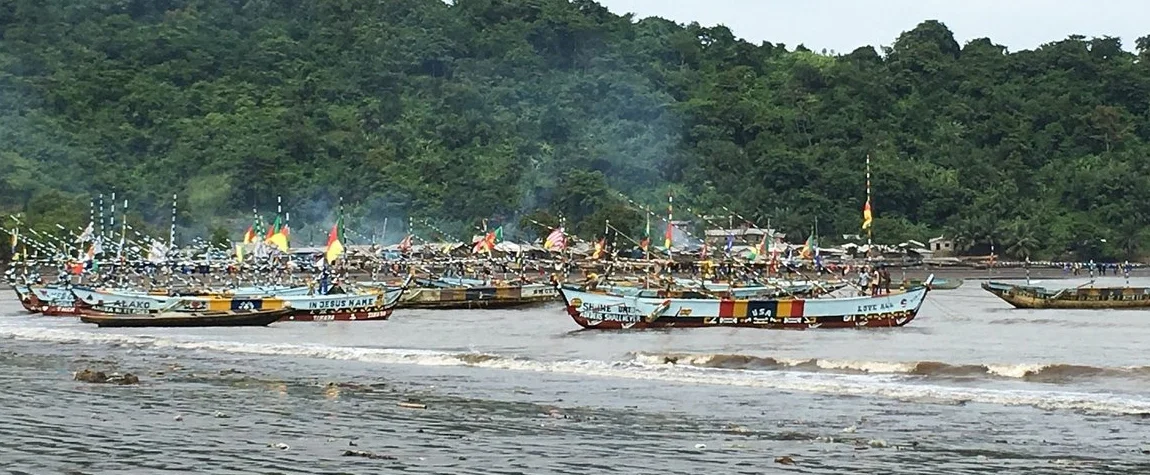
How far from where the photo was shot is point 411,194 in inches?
5103

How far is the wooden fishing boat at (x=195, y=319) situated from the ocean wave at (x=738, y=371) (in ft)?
17.5

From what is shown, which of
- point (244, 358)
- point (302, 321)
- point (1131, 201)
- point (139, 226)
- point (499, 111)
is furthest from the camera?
point (499, 111)

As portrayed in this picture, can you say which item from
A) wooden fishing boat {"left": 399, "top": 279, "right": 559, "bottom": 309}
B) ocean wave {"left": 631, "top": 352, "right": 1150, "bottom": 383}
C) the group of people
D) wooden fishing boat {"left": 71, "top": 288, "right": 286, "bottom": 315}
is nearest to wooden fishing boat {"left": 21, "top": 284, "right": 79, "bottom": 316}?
wooden fishing boat {"left": 71, "top": 288, "right": 286, "bottom": 315}

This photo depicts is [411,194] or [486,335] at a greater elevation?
[411,194]

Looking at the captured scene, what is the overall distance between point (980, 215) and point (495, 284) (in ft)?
206

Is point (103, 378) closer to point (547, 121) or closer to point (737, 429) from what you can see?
point (737, 429)

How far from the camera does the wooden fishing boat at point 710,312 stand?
48.3m

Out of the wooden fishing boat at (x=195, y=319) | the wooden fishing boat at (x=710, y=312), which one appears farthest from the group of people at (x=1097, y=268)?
the wooden fishing boat at (x=195, y=319)

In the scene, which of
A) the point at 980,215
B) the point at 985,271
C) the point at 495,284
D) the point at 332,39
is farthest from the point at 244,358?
the point at 332,39

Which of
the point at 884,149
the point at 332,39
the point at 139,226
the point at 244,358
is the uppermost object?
the point at 332,39

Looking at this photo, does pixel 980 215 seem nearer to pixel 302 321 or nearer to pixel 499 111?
pixel 499 111

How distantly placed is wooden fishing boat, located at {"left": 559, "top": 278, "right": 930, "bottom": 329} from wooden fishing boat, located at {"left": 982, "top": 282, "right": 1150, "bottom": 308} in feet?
73.4

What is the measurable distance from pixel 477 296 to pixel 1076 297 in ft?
80.1

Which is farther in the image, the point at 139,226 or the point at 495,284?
the point at 139,226
